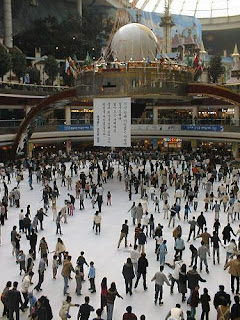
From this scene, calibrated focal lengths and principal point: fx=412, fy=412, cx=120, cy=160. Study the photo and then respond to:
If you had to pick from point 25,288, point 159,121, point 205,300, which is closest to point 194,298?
point 205,300

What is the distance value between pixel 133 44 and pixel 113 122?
223 inches

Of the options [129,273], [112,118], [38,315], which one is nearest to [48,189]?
[112,118]

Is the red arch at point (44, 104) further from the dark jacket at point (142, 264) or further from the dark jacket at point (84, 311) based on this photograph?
the dark jacket at point (84, 311)

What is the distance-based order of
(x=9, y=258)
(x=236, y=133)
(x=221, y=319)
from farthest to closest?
(x=236, y=133) < (x=9, y=258) < (x=221, y=319)

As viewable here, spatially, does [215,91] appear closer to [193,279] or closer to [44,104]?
[44,104]

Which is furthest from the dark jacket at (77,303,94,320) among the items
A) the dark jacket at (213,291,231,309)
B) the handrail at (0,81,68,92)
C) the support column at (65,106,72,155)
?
the support column at (65,106,72,155)

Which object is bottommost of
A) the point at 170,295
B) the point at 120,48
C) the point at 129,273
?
the point at 170,295

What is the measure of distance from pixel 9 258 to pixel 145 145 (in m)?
36.5

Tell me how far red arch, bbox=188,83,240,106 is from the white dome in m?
3.68

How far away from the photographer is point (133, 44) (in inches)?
1119

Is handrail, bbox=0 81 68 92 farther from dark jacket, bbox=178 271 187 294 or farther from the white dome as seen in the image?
dark jacket, bbox=178 271 187 294

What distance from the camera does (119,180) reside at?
92.7ft

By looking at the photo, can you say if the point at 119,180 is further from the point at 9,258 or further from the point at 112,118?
the point at 9,258

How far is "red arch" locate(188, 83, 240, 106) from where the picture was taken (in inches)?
1112
